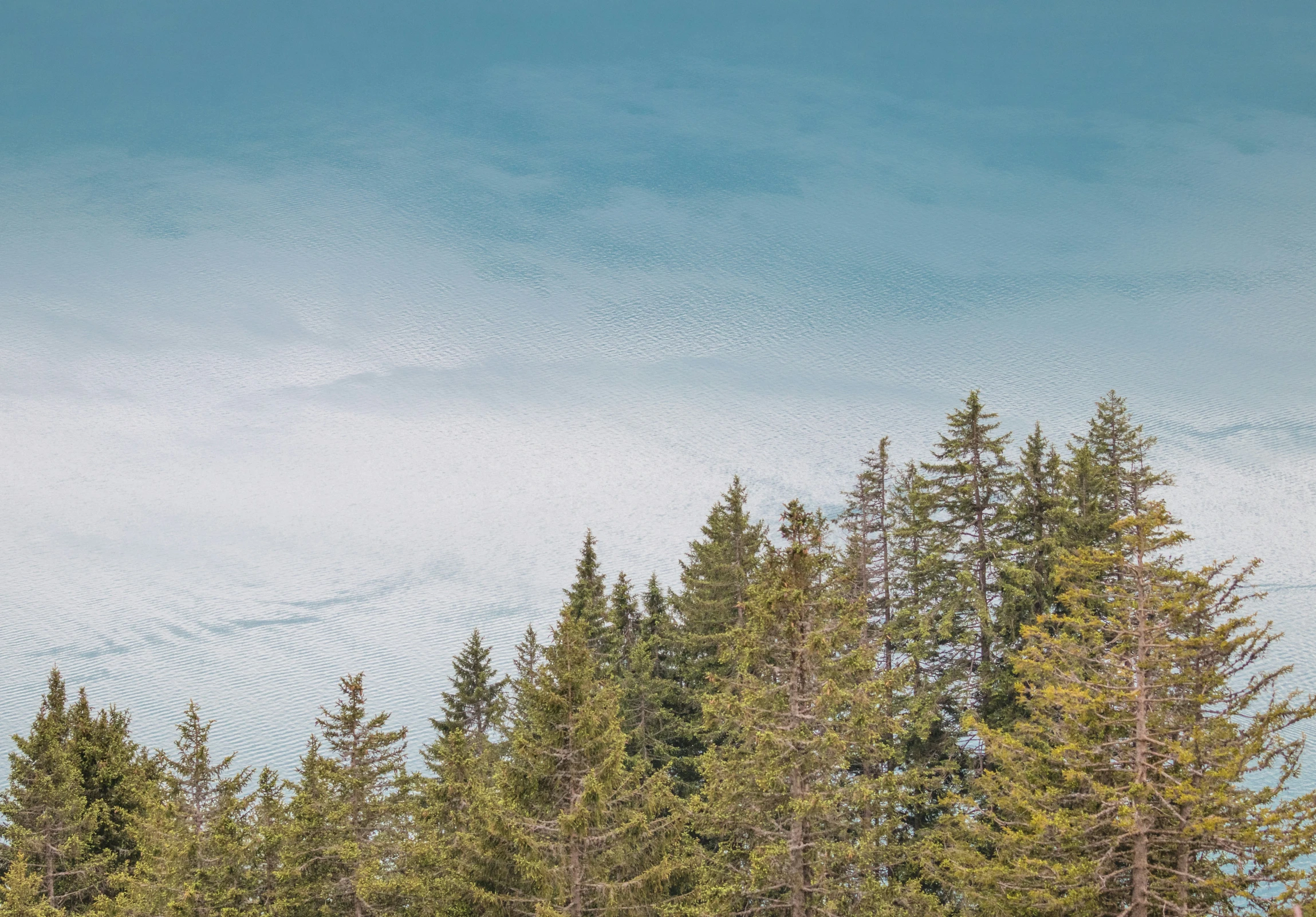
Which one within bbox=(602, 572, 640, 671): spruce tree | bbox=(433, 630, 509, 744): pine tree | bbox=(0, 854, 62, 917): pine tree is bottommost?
bbox=(0, 854, 62, 917): pine tree

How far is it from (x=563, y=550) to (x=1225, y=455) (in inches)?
3578

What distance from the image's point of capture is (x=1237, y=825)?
749 inches

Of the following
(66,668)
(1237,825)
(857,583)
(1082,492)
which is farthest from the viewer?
(66,668)

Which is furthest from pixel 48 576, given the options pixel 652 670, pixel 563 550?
pixel 652 670

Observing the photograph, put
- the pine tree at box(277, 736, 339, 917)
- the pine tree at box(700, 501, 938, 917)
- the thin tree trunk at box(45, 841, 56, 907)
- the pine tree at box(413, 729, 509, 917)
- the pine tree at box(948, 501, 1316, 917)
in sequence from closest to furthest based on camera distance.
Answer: the pine tree at box(948, 501, 1316, 917) → the pine tree at box(700, 501, 938, 917) → the pine tree at box(413, 729, 509, 917) → the pine tree at box(277, 736, 339, 917) → the thin tree trunk at box(45, 841, 56, 907)

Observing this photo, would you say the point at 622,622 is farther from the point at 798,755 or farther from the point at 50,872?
the point at 798,755

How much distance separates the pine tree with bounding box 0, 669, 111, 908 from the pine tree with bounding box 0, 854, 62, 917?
296cm

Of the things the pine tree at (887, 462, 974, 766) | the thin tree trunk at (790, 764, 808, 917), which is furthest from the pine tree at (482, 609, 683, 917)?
the pine tree at (887, 462, 974, 766)

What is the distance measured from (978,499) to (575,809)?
1747 centimetres

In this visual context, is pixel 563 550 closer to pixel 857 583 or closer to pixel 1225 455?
pixel 1225 455

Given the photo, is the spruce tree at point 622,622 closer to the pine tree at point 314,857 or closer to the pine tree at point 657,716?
the pine tree at point 657,716

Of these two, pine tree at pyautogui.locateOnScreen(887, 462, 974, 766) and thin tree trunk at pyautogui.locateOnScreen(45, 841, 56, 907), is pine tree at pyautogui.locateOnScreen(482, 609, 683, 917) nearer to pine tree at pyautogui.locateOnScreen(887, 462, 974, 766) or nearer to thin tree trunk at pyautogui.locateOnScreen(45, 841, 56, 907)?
pine tree at pyautogui.locateOnScreen(887, 462, 974, 766)

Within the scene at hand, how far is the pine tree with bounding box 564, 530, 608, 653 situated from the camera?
39.4m

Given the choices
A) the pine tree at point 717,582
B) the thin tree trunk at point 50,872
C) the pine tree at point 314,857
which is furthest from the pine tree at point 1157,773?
the thin tree trunk at point 50,872
